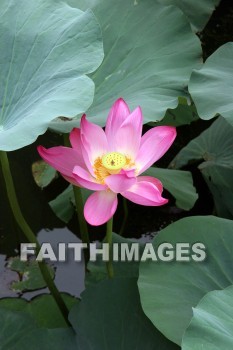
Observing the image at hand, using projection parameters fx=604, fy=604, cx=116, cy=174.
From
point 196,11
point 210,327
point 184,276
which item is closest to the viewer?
point 210,327

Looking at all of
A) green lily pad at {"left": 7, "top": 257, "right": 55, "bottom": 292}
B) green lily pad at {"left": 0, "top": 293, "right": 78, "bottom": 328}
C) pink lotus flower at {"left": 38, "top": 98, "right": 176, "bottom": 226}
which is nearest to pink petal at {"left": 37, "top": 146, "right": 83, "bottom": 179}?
pink lotus flower at {"left": 38, "top": 98, "right": 176, "bottom": 226}

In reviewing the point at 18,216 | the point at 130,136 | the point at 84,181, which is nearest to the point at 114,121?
the point at 130,136

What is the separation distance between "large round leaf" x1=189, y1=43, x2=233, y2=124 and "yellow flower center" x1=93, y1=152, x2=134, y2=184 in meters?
0.29

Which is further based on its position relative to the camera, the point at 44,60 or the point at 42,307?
the point at 42,307

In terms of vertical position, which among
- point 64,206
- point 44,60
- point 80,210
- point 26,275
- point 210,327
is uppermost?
point 44,60

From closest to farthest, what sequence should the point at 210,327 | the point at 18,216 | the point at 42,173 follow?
the point at 210,327 → the point at 18,216 → the point at 42,173

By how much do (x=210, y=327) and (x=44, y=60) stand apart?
65cm

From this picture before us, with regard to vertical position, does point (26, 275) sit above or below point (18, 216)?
below

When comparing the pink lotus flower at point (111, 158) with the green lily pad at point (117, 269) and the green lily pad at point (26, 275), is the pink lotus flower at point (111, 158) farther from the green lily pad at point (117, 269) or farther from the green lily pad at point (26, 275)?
the green lily pad at point (26, 275)

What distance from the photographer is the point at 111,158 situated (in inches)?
43.8

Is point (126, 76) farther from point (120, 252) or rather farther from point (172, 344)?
point (172, 344)

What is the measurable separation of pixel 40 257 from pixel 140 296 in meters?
0.30

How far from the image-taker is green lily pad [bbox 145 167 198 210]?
70.2 inches

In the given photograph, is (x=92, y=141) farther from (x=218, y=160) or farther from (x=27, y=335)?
(x=218, y=160)
